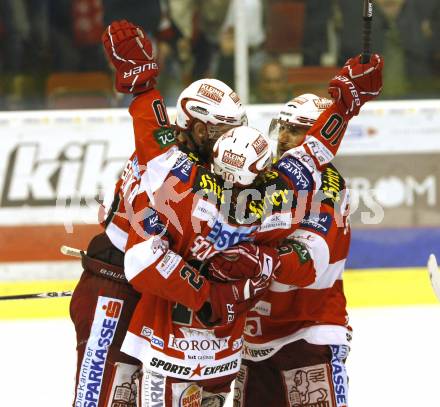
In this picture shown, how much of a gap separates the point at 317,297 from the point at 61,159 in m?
2.79

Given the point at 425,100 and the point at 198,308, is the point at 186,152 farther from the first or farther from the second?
the point at 425,100

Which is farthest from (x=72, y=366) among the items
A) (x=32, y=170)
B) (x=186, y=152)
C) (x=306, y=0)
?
(x=306, y=0)

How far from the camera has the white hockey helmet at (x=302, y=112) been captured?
11.9ft

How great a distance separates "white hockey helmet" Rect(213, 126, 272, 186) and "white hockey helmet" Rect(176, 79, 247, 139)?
11 cm

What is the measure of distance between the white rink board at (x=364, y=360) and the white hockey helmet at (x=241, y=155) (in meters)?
1.67

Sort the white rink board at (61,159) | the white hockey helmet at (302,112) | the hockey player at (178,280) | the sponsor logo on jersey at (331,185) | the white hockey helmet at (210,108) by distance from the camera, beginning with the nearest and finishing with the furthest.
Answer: the hockey player at (178,280)
the white hockey helmet at (210,108)
the sponsor logo on jersey at (331,185)
the white hockey helmet at (302,112)
the white rink board at (61,159)

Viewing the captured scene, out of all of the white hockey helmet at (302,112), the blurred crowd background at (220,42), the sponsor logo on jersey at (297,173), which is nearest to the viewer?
the sponsor logo on jersey at (297,173)

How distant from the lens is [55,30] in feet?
23.6

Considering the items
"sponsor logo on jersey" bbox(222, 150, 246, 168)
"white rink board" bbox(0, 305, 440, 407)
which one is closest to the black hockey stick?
"sponsor logo on jersey" bbox(222, 150, 246, 168)

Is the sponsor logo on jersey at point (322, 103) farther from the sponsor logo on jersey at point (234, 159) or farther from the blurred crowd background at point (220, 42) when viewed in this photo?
the blurred crowd background at point (220, 42)

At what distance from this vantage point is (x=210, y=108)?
10.8ft

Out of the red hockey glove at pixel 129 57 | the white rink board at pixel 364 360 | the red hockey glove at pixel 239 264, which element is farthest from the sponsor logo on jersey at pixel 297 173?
the white rink board at pixel 364 360

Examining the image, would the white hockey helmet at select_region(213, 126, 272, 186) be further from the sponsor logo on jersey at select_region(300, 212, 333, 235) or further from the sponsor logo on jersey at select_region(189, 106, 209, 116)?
the sponsor logo on jersey at select_region(300, 212, 333, 235)

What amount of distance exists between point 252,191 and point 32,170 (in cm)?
300
